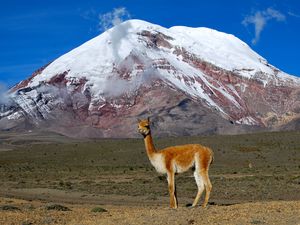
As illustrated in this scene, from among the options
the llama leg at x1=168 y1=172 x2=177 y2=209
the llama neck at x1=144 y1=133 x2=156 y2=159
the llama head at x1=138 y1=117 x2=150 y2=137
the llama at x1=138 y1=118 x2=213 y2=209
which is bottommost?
the llama leg at x1=168 y1=172 x2=177 y2=209

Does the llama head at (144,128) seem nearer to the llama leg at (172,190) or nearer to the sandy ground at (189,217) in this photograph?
the llama leg at (172,190)

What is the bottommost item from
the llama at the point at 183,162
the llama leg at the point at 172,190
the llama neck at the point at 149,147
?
the llama leg at the point at 172,190

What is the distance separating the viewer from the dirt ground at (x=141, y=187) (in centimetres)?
1711

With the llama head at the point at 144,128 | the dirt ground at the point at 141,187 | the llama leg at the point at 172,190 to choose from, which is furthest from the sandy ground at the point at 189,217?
the llama head at the point at 144,128

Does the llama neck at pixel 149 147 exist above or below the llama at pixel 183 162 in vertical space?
above

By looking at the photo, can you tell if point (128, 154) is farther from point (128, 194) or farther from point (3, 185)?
point (128, 194)

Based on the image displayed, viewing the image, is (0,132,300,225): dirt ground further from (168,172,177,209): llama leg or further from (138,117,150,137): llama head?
(138,117,150,137): llama head

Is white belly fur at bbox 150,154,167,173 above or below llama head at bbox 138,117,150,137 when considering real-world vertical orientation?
below

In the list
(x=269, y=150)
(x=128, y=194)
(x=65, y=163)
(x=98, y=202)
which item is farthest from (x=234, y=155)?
(x=98, y=202)

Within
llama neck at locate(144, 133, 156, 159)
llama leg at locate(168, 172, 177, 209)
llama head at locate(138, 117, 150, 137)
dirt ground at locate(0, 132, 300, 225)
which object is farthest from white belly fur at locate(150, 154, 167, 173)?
dirt ground at locate(0, 132, 300, 225)

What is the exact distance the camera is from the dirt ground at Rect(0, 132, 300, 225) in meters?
17.1

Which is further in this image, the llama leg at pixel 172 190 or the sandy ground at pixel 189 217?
the llama leg at pixel 172 190

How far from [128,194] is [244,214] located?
18.8 m

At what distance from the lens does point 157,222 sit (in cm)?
1605
